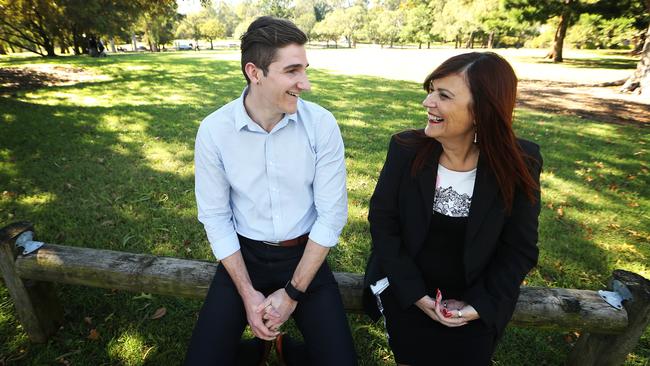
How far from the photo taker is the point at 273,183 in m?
2.29

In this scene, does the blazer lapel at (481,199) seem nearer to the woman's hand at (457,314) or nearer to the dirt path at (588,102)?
the woman's hand at (457,314)

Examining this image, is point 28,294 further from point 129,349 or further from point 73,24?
point 73,24

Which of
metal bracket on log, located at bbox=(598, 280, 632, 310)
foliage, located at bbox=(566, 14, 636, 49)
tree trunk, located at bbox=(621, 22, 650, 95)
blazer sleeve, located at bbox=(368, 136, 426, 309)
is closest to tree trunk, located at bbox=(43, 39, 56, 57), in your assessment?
blazer sleeve, located at bbox=(368, 136, 426, 309)

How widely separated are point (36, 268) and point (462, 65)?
120 inches

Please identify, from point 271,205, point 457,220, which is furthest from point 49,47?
point 457,220

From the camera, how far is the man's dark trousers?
208cm

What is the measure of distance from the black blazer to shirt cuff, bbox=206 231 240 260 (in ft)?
3.02

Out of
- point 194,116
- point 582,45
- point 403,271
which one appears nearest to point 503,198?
point 403,271

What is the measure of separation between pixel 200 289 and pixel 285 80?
151cm

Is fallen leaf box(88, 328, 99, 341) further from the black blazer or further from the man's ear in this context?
the man's ear

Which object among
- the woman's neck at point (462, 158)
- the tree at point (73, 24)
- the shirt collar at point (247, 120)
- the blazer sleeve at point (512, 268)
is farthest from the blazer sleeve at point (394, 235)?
the tree at point (73, 24)

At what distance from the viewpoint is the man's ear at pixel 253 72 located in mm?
2199

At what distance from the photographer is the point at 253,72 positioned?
2.22 meters

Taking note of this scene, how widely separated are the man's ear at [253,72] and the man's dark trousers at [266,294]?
1.10 m
